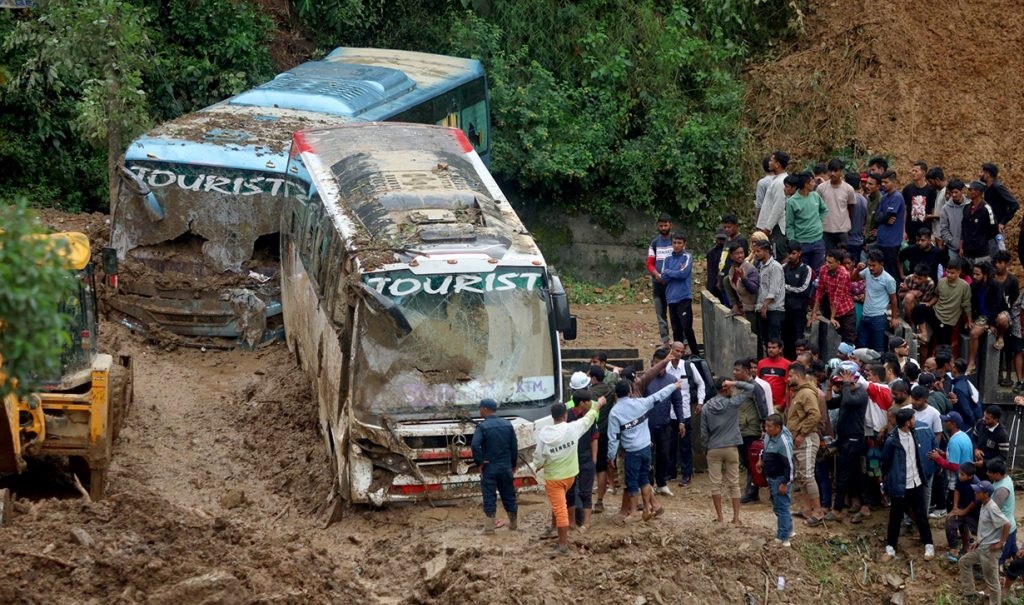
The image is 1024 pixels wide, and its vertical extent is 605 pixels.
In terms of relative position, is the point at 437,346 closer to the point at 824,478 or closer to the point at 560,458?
the point at 560,458

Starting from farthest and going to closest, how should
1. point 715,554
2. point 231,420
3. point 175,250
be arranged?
point 175,250
point 231,420
point 715,554

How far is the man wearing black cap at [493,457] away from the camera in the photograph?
12.4m

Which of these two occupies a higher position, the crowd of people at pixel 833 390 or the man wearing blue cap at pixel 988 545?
the crowd of people at pixel 833 390

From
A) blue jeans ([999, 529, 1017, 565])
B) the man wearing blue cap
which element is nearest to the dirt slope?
blue jeans ([999, 529, 1017, 565])

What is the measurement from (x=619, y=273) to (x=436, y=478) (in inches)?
407

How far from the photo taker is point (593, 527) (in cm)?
1318

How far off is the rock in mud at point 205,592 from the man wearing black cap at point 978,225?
861 cm

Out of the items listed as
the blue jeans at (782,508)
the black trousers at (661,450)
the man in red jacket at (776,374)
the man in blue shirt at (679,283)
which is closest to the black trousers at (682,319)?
the man in blue shirt at (679,283)

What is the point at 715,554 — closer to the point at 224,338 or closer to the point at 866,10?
the point at 224,338

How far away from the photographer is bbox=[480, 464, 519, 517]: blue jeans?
12.5m

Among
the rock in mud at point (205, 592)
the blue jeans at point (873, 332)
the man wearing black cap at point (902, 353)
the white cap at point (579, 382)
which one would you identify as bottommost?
the rock in mud at point (205, 592)

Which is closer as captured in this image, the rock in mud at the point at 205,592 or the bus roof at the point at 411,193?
the rock in mud at the point at 205,592

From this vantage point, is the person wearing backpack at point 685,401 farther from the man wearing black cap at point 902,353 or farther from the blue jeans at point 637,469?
the man wearing black cap at point 902,353

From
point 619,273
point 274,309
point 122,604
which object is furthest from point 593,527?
point 619,273
